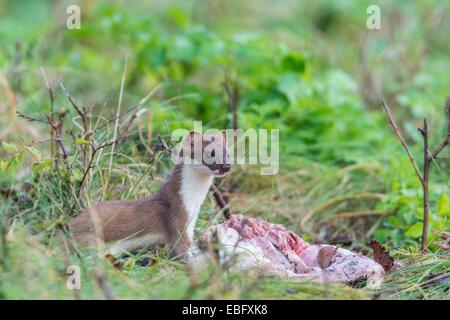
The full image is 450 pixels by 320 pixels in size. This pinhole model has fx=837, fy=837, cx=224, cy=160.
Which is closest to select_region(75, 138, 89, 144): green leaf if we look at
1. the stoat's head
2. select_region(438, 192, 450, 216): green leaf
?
the stoat's head

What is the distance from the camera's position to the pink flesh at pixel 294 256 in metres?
4.28

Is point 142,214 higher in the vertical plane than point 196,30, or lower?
lower

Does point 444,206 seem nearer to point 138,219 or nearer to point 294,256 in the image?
point 294,256

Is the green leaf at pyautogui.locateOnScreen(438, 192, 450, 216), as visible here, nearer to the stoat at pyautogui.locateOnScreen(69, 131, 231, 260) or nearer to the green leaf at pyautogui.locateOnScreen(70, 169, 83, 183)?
the stoat at pyautogui.locateOnScreen(69, 131, 231, 260)

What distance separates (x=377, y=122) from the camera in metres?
8.05

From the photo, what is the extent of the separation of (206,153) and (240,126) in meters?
2.09

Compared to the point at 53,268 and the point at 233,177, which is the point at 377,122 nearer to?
the point at 233,177

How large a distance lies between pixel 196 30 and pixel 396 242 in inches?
119

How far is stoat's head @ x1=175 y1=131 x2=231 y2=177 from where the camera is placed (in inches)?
180

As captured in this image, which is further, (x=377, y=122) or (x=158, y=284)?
(x=377, y=122)

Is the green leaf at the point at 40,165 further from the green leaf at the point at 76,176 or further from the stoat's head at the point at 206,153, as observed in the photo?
the stoat's head at the point at 206,153
